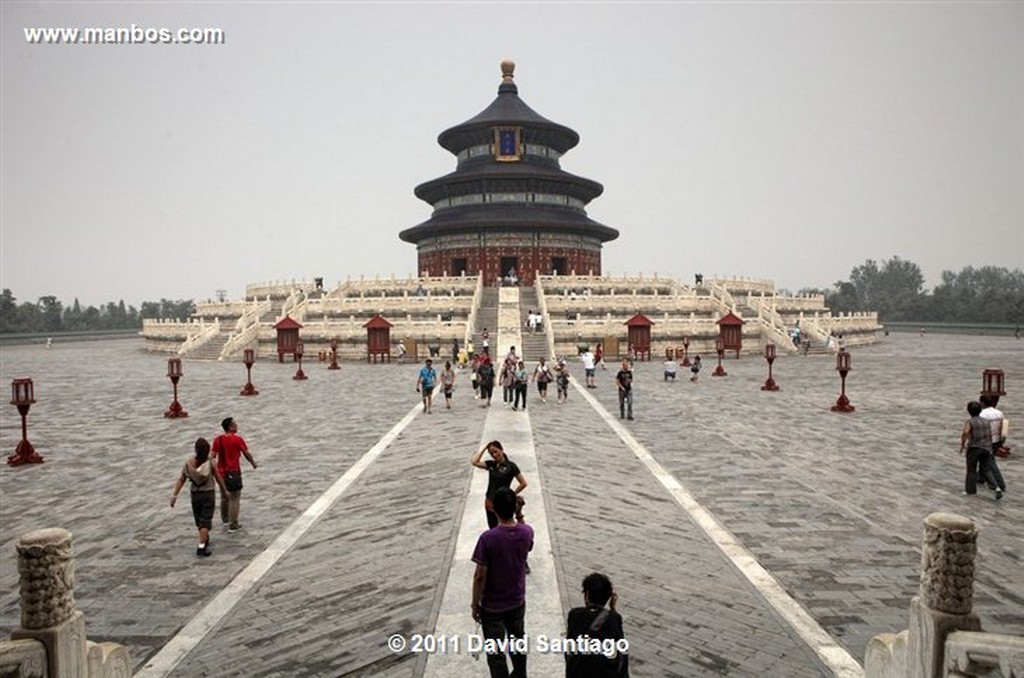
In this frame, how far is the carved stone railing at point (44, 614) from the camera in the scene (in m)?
3.78

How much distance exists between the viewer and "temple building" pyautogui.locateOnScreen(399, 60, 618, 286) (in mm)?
54250

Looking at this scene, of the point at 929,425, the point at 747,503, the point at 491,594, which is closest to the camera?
the point at 491,594

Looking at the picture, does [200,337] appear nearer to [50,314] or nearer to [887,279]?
[50,314]

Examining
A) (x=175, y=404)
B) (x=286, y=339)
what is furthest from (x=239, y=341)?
(x=175, y=404)

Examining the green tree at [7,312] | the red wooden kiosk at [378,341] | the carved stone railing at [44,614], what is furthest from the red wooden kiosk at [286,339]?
the green tree at [7,312]

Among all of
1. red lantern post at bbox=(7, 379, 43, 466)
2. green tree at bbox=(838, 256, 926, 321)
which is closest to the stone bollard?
red lantern post at bbox=(7, 379, 43, 466)

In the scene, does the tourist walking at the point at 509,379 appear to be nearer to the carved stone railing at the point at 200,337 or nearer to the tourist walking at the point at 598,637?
the tourist walking at the point at 598,637

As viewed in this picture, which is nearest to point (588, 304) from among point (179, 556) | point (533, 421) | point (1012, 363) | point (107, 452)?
point (1012, 363)

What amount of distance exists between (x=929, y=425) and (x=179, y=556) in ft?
52.8

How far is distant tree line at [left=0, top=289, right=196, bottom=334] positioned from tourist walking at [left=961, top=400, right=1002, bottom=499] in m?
77.9

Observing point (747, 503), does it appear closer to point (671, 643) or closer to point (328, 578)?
point (671, 643)

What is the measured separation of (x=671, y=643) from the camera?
562 centimetres

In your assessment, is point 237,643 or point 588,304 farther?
point 588,304

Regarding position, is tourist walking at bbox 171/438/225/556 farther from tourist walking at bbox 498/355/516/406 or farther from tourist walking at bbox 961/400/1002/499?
tourist walking at bbox 961/400/1002/499
